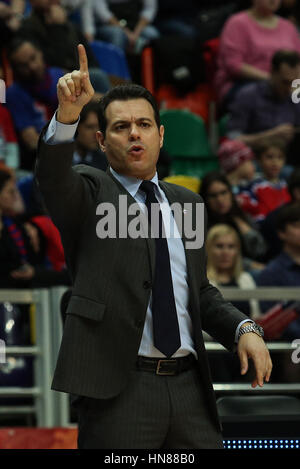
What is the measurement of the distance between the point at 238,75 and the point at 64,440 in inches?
181

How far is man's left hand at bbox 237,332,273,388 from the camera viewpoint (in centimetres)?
267

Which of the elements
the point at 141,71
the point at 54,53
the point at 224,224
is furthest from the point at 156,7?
the point at 224,224

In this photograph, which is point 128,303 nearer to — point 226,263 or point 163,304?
point 163,304

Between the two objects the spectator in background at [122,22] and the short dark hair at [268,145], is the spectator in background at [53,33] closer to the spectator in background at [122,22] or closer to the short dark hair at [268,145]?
the spectator in background at [122,22]

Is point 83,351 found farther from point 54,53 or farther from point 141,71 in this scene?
point 141,71

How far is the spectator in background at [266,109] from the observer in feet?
24.8

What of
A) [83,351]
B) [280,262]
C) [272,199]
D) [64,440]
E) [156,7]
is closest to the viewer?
[83,351]

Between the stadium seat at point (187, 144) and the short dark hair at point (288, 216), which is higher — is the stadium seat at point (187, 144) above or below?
above

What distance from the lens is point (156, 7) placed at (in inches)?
367

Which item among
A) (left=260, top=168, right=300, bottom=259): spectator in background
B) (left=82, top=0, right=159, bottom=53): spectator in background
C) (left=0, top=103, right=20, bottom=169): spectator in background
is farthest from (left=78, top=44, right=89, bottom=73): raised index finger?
(left=82, top=0, right=159, bottom=53): spectator in background

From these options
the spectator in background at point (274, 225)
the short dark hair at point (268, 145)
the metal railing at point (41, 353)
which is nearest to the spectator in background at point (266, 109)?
the short dark hair at point (268, 145)

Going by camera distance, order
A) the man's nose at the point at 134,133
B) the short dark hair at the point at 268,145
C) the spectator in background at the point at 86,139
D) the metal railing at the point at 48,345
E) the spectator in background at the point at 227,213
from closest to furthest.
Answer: the man's nose at the point at 134,133 → the metal railing at the point at 48,345 → the spectator in background at the point at 86,139 → the spectator in background at the point at 227,213 → the short dark hair at the point at 268,145

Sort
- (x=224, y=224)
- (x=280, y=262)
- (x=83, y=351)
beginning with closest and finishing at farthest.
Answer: (x=83, y=351), (x=280, y=262), (x=224, y=224)

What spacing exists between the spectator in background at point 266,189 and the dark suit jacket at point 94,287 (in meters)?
4.01
